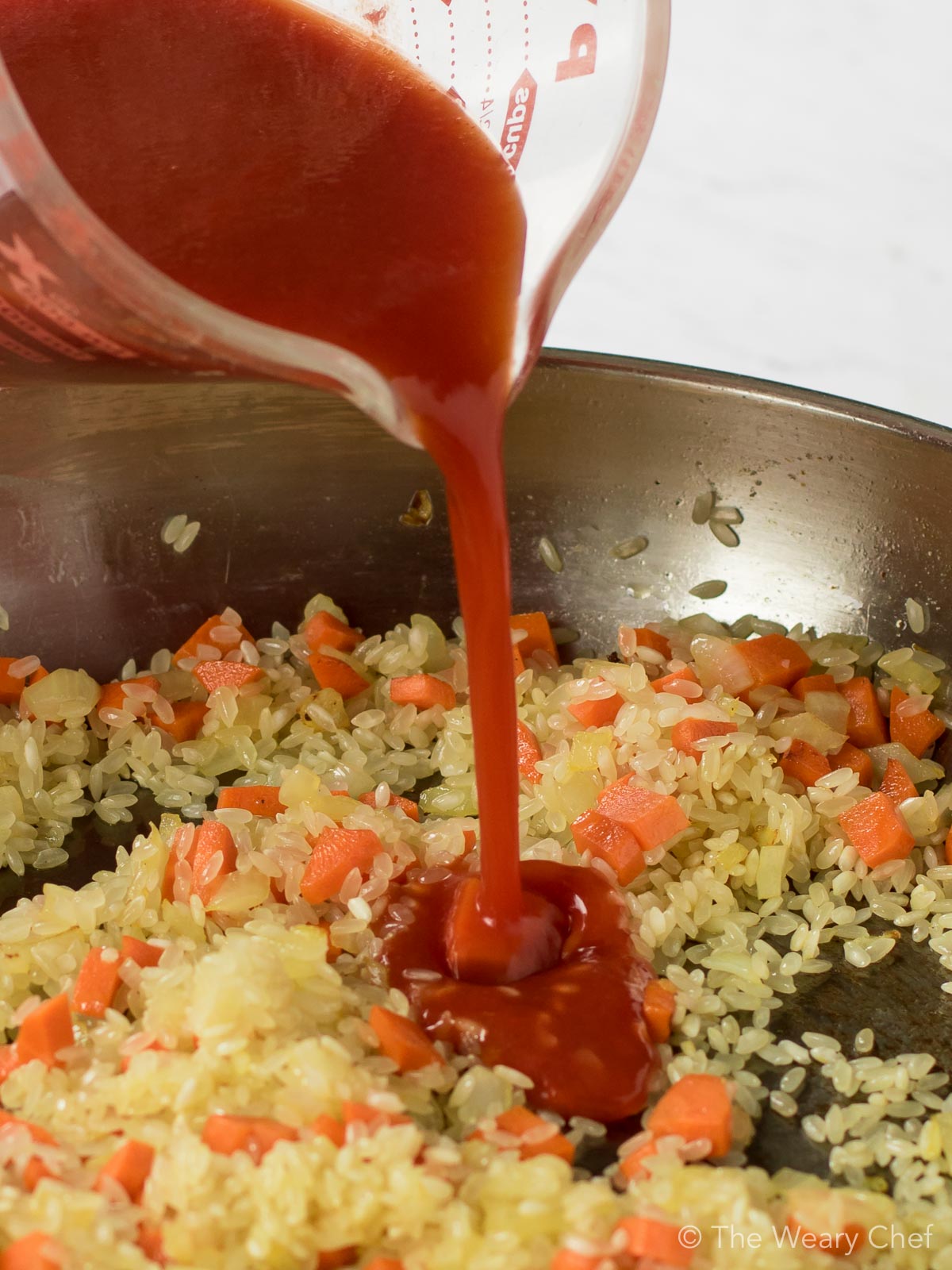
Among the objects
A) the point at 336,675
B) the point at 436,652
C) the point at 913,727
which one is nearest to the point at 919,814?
the point at 913,727

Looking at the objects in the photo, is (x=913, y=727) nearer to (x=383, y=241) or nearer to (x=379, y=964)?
(x=379, y=964)

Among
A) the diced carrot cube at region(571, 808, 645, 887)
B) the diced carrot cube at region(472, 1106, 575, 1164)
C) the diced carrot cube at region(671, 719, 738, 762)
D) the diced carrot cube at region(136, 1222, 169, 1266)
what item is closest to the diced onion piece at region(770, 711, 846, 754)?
the diced carrot cube at region(671, 719, 738, 762)

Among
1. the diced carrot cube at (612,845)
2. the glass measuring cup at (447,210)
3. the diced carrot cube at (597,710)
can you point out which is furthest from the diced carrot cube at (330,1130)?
the diced carrot cube at (597,710)

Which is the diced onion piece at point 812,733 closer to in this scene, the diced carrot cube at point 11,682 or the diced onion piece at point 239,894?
the diced onion piece at point 239,894

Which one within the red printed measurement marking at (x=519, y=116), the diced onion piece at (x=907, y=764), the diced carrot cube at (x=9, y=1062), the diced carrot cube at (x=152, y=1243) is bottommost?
the diced onion piece at (x=907, y=764)

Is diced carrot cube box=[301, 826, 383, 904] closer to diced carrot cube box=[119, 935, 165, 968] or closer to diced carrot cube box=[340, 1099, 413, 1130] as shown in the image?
diced carrot cube box=[119, 935, 165, 968]

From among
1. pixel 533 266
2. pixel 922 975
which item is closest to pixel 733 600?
pixel 922 975

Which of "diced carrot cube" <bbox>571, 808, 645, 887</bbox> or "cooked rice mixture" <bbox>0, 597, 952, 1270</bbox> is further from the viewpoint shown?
"diced carrot cube" <bbox>571, 808, 645, 887</bbox>
